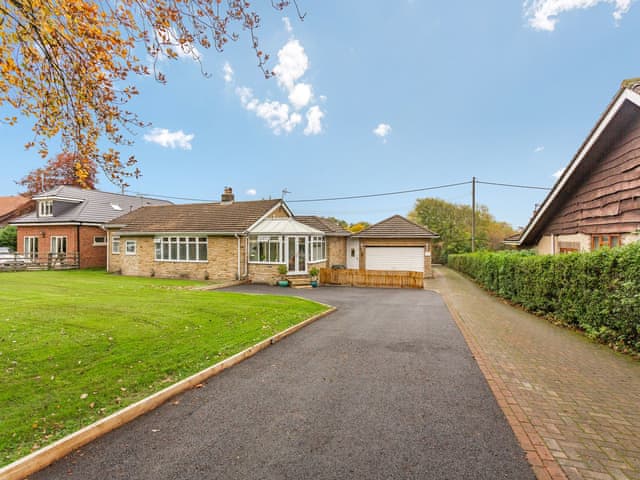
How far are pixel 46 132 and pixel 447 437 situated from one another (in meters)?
7.34

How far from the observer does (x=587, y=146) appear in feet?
26.9

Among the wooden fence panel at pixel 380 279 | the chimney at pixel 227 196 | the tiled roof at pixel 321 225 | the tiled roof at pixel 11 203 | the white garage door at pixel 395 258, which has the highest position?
the tiled roof at pixel 11 203

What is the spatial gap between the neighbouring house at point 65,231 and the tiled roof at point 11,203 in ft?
47.5

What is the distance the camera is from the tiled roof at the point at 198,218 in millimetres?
19498

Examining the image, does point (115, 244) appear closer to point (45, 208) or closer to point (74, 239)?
point (74, 239)

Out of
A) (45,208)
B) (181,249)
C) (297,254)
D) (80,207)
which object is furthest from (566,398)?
(45,208)

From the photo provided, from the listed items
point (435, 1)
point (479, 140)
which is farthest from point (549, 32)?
point (479, 140)

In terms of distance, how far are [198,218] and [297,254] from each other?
765 centimetres

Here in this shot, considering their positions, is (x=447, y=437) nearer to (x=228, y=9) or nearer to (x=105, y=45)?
(x=228, y=9)

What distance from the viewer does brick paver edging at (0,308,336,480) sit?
272 centimetres

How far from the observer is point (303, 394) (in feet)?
14.4

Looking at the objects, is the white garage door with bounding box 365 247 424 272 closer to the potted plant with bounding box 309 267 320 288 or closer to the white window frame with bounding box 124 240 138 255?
the potted plant with bounding box 309 267 320 288

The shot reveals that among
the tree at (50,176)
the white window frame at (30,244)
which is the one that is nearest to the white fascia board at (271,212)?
the white window frame at (30,244)

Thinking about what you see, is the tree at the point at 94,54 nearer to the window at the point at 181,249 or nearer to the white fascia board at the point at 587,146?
the white fascia board at the point at 587,146
